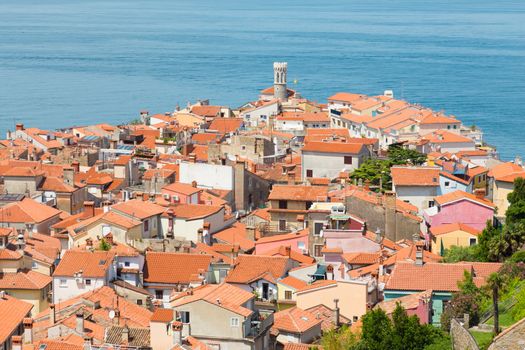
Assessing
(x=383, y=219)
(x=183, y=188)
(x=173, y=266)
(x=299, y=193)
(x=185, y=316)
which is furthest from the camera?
(x=183, y=188)

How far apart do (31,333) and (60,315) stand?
3.03m

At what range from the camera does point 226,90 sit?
350ft

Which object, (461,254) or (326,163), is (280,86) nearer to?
(326,163)

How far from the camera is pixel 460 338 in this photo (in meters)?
19.0

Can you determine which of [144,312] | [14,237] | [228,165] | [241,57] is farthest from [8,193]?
[241,57]

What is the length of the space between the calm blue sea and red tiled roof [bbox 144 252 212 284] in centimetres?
4175

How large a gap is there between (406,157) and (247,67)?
8328 centimetres

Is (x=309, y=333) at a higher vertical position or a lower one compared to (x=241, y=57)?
lower

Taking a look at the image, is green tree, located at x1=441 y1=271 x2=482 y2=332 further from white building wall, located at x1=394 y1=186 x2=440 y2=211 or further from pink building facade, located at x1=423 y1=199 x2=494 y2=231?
white building wall, located at x1=394 y1=186 x2=440 y2=211

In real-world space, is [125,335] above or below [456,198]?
below

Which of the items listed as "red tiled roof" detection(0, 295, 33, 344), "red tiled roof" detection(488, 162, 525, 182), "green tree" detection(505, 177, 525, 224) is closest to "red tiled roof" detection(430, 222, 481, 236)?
"green tree" detection(505, 177, 525, 224)

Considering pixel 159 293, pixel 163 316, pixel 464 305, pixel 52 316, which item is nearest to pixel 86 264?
pixel 159 293

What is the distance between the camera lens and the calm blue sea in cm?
9494

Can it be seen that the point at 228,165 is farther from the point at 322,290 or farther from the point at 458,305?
the point at 458,305
